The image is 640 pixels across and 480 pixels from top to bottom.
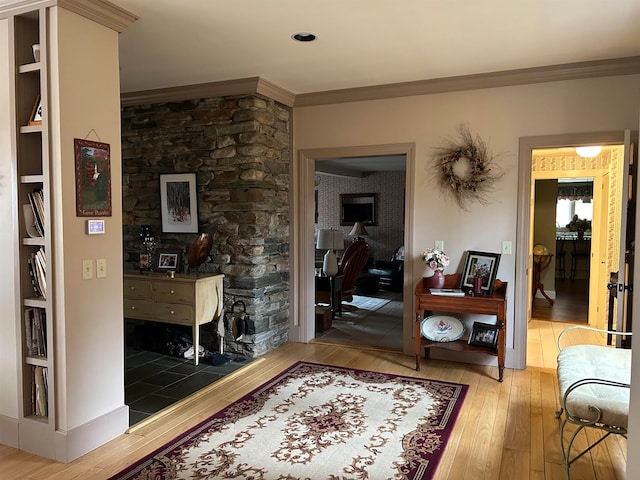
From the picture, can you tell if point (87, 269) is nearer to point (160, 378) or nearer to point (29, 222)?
point (29, 222)

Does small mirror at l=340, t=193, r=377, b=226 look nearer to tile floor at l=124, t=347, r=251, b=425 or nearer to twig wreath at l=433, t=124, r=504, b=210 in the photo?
twig wreath at l=433, t=124, r=504, b=210

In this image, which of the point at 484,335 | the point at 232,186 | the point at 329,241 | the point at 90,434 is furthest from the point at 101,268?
the point at 329,241

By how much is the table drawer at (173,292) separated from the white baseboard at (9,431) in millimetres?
1706

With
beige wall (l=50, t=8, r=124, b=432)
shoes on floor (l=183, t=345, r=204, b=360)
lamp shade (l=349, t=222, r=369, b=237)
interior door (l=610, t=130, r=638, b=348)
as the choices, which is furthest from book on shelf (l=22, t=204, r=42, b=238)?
lamp shade (l=349, t=222, r=369, b=237)

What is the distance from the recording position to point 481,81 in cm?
424

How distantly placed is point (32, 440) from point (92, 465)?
427 millimetres

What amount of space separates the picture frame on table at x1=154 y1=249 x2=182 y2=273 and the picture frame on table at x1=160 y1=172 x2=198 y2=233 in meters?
0.22

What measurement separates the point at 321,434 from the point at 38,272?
192 centimetres

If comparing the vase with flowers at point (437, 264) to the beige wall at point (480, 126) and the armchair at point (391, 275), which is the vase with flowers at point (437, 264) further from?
the armchair at point (391, 275)

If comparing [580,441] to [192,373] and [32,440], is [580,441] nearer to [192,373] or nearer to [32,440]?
[192,373]

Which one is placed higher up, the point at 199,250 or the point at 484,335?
the point at 199,250

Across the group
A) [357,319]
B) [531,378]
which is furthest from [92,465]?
[357,319]

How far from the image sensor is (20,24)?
2.72 m

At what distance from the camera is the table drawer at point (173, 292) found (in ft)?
14.2
